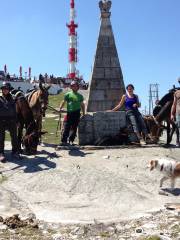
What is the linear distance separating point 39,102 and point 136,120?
297 centimetres

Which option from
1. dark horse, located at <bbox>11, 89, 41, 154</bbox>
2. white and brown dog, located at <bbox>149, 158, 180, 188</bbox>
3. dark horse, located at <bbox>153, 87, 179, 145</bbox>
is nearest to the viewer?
white and brown dog, located at <bbox>149, 158, 180, 188</bbox>

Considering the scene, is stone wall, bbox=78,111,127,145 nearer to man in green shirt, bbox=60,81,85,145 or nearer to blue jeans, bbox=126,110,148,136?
blue jeans, bbox=126,110,148,136

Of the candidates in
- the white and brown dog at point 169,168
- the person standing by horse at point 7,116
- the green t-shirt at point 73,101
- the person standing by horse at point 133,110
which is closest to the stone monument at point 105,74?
the person standing by horse at point 133,110

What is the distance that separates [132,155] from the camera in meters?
11.7

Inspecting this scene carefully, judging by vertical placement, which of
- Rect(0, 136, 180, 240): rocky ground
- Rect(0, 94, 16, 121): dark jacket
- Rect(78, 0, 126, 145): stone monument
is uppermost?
Rect(78, 0, 126, 145): stone monument

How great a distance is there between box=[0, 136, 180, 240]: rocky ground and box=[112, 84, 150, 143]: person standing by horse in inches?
59.1

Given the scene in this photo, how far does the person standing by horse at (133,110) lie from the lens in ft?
42.7

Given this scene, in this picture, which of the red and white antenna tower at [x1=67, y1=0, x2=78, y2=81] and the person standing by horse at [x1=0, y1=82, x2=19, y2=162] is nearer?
the person standing by horse at [x1=0, y1=82, x2=19, y2=162]

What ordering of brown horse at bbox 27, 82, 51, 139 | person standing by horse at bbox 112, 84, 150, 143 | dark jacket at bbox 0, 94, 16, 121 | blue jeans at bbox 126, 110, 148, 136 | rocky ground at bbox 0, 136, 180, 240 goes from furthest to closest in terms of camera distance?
1. brown horse at bbox 27, 82, 51, 139
2. blue jeans at bbox 126, 110, 148, 136
3. person standing by horse at bbox 112, 84, 150, 143
4. dark jacket at bbox 0, 94, 16, 121
5. rocky ground at bbox 0, 136, 180, 240

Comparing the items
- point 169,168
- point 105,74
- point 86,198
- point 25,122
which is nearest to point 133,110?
point 105,74

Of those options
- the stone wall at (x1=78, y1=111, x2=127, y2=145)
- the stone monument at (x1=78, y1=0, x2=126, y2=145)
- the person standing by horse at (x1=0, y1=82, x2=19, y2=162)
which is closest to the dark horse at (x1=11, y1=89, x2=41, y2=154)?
the person standing by horse at (x1=0, y1=82, x2=19, y2=162)

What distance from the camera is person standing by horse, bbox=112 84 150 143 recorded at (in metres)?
13.0

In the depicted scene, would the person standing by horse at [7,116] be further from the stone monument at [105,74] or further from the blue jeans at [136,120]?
the stone monument at [105,74]

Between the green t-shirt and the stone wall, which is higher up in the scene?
the green t-shirt
